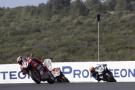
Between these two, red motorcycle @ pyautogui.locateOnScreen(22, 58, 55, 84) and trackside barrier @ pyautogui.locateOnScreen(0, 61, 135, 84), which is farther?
trackside barrier @ pyautogui.locateOnScreen(0, 61, 135, 84)

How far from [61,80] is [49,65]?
107 centimetres

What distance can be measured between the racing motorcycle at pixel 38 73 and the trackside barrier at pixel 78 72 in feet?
3.48

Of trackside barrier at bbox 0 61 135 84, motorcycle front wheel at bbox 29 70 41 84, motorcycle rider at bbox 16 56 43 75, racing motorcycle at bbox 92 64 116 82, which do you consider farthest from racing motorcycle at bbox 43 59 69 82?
racing motorcycle at bbox 92 64 116 82

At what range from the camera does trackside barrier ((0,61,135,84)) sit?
32.2 metres

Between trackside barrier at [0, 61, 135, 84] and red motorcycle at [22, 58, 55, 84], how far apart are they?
1064 millimetres

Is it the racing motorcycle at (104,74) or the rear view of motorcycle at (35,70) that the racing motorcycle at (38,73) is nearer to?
the rear view of motorcycle at (35,70)

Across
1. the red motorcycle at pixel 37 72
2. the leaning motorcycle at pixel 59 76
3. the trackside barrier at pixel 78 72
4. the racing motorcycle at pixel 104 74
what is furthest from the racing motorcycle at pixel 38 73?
the racing motorcycle at pixel 104 74

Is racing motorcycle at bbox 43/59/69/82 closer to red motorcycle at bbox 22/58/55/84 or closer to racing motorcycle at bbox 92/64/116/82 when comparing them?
red motorcycle at bbox 22/58/55/84

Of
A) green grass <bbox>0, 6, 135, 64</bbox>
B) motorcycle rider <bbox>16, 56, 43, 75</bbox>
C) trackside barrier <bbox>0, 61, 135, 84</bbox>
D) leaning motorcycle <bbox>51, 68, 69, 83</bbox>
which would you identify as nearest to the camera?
motorcycle rider <bbox>16, 56, 43, 75</bbox>

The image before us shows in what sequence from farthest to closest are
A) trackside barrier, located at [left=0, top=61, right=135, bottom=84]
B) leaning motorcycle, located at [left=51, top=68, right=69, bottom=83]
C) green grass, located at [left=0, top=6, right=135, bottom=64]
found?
green grass, located at [left=0, top=6, right=135, bottom=64] → leaning motorcycle, located at [left=51, top=68, right=69, bottom=83] → trackside barrier, located at [left=0, top=61, right=135, bottom=84]

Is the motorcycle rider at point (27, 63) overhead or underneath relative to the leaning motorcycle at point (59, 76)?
overhead

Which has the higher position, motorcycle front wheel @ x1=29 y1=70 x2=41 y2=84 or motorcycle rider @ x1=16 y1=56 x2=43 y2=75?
motorcycle rider @ x1=16 y1=56 x2=43 y2=75

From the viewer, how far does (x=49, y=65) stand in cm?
3334

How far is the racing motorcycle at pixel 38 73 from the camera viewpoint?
105 feet
